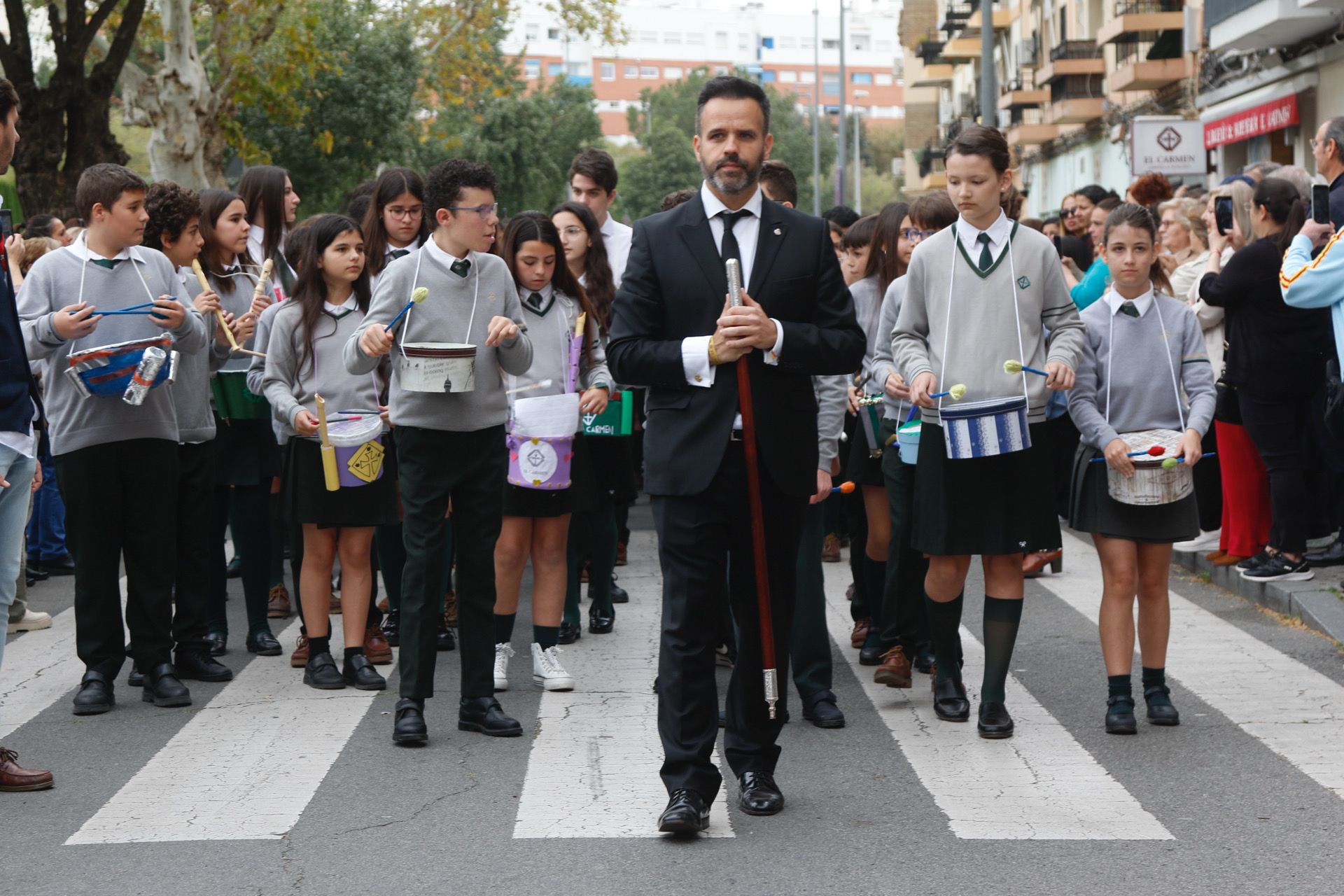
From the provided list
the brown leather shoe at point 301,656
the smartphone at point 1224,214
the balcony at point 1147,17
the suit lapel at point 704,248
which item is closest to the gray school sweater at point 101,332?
the brown leather shoe at point 301,656

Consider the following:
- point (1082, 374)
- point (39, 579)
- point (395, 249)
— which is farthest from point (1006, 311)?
point (39, 579)

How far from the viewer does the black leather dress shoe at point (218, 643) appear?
324 inches

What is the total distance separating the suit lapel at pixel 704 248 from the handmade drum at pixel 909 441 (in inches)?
77.5

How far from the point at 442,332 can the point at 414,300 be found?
200 mm

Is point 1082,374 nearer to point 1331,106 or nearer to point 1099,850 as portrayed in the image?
point 1099,850

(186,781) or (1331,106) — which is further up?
(1331,106)

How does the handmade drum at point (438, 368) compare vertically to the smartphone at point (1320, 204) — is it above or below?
below

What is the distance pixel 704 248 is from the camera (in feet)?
17.1

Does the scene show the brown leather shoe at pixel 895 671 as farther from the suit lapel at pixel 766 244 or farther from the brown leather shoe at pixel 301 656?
the brown leather shoe at pixel 301 656

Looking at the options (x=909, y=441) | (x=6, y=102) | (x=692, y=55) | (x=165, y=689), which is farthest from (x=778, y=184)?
(x=692, y=55)

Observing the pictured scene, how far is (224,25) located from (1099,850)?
21.3 m

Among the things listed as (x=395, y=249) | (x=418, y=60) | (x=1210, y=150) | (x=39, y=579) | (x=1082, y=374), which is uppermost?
(x=418, y=60)

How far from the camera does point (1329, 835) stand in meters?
5.09

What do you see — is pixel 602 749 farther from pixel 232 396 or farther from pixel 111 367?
pixel 232 396
